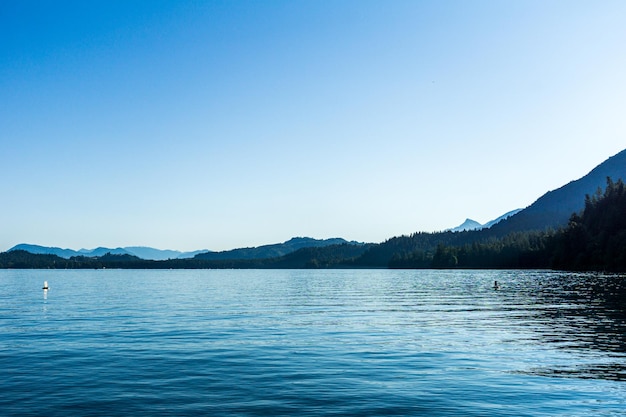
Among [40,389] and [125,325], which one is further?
[125,325]

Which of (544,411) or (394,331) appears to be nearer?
(544,411)

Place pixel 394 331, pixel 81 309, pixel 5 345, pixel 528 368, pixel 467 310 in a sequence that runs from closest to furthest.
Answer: pixel 528 368 < pixel 5 345 < pixel 394 331 < pixel 467 310 < pixel 81 309

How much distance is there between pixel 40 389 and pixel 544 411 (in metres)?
23.1

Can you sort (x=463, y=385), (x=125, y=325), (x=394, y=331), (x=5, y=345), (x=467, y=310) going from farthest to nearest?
(x=467, y=310) → (x=125, y=325) → (x=394, y=331) → (x=5, y=345) → (x=463, y=385)

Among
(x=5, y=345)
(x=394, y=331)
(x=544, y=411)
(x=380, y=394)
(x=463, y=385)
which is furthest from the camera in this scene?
(x=394, y=331)

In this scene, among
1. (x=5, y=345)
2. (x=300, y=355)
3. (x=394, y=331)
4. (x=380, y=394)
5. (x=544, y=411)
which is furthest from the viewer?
(x=394, y=331)

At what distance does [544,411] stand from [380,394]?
23.1 ft

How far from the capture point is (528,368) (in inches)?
1256

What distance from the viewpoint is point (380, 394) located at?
2567 centimetres

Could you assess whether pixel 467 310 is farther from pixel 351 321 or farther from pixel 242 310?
pixel 242 310

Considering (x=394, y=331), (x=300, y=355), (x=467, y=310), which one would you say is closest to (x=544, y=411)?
(x=300, y=355)

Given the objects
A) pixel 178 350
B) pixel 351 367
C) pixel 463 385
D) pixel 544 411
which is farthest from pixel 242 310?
pixel 544 411

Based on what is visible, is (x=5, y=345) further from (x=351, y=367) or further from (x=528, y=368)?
(x=528, y=368)

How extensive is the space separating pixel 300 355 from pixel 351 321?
2199 cm
